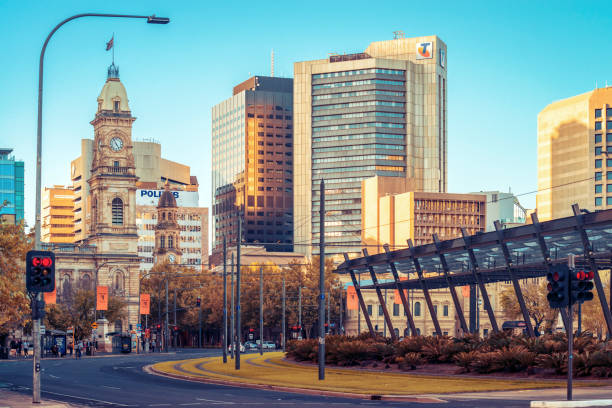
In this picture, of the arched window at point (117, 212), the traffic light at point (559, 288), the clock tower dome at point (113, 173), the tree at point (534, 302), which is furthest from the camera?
the arched window at point (117, 212)

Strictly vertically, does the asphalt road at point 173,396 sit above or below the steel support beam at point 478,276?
below

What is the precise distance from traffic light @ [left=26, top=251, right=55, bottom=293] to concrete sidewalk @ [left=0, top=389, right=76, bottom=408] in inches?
128

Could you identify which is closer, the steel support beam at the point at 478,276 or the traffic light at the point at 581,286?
the traffic light at the point at 581,286

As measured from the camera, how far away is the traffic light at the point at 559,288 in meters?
26.7

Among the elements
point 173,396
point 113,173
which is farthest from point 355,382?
point 113,173

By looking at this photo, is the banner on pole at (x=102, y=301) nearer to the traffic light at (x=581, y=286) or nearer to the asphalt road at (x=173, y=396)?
the asphalt road at (x=173, y=396)

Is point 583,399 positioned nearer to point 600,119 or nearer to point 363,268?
point 363,268

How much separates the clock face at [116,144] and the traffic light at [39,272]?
135 m

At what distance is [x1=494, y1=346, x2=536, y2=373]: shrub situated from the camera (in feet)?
127

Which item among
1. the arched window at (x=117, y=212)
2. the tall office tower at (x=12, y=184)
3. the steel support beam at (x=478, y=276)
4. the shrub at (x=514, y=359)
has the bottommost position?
the shrub at (x=514, y=359)

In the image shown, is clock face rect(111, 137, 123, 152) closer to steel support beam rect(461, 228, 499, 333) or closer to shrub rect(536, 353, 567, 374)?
steel support beam rect(461, 228, 499, 333)

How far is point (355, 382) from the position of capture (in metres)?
40.1

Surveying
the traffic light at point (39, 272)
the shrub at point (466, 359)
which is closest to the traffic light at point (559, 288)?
the traffic light at point (39, 272)

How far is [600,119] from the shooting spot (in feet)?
646
